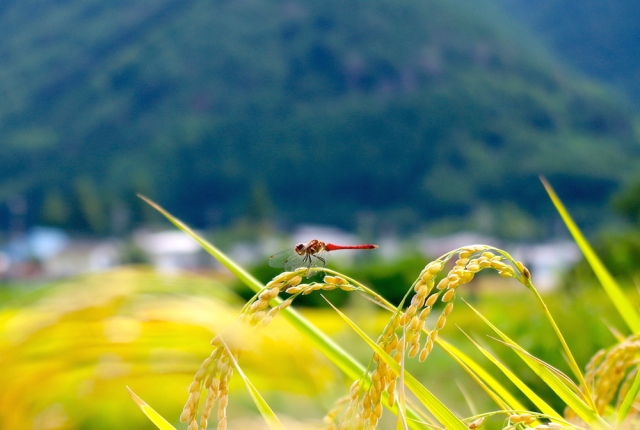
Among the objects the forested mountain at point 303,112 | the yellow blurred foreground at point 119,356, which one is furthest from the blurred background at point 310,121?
the yellow blurred foreground at point 119,356

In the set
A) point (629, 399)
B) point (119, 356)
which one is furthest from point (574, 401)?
point (119, 356)

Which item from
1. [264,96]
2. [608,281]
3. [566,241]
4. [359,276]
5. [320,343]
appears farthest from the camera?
[264,96]

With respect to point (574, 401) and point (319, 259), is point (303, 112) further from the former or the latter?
point (574, 401)

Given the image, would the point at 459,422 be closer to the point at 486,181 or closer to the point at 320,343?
the point at 320,343

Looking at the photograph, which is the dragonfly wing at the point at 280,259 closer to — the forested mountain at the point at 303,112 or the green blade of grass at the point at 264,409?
the green blade of grass at the point at 264,409

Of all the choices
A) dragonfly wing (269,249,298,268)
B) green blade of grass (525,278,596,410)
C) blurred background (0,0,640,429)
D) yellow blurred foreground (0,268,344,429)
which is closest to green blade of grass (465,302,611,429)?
green blade of grass (525,278,596,410)

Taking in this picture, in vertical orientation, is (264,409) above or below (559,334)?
above

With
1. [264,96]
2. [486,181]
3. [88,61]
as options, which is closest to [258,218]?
[486,181]
